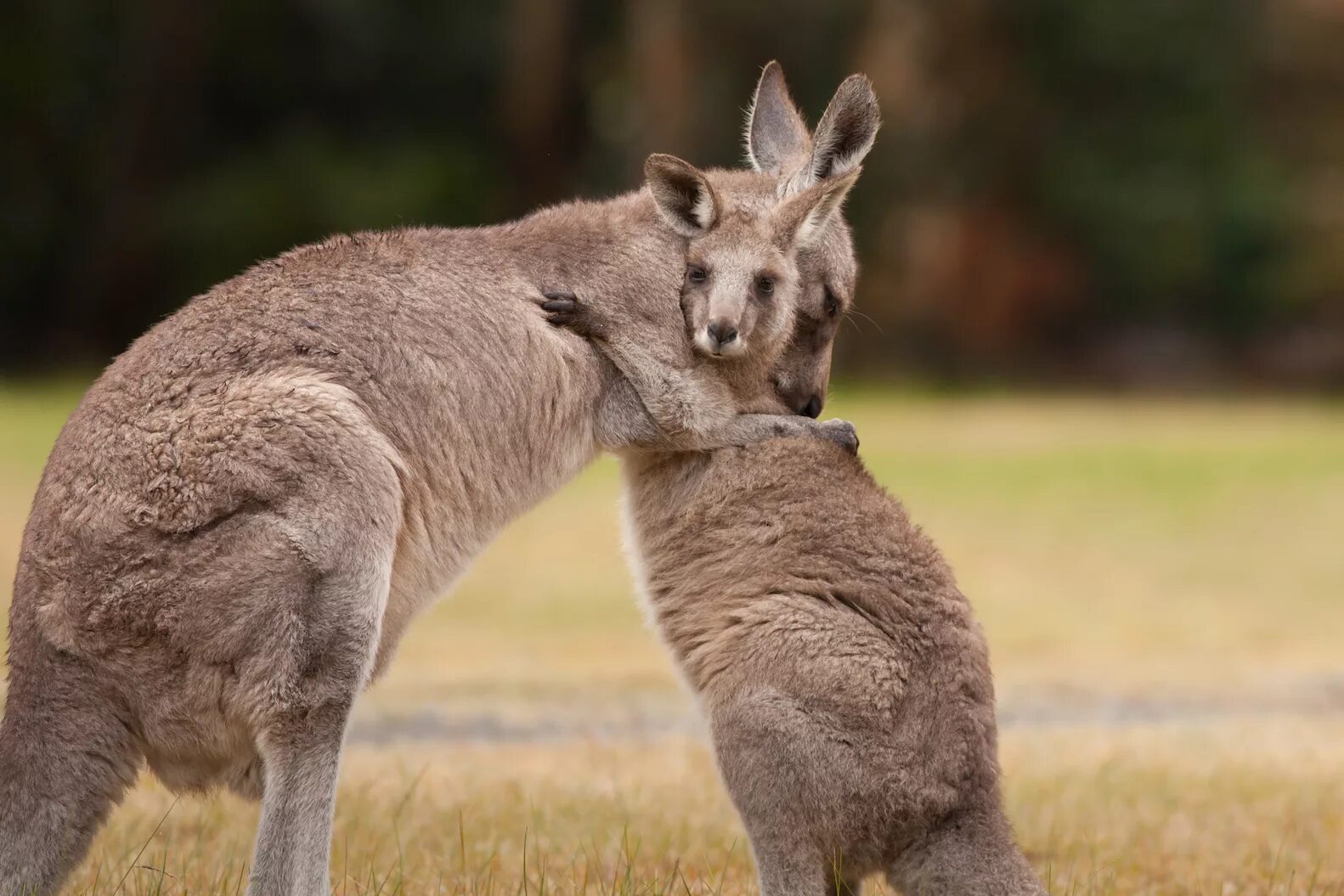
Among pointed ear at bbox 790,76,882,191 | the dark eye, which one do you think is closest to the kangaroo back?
the dark eye

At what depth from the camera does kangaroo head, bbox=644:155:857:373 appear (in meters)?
5.97

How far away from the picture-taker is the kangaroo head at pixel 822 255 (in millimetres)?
6238

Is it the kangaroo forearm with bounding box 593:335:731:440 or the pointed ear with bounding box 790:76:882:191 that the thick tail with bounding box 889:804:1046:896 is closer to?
the kangaroo forearm with bounding box 593:335:731:440

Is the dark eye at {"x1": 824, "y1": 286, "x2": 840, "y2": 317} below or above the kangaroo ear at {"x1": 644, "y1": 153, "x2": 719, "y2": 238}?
below

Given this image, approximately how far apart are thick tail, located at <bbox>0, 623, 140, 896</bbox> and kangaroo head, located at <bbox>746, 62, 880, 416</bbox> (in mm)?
2769

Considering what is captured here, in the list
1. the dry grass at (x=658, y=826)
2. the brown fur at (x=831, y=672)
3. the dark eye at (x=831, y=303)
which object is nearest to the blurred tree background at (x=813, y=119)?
the dry grass at (x=658, y=826)

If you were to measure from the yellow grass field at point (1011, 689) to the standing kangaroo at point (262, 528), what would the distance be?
0.81 meters

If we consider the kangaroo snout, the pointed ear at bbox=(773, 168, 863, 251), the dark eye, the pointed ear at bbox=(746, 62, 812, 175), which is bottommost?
the kangaroo snout

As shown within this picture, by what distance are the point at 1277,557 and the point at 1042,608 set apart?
3613mm

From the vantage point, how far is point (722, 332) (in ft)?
19.1

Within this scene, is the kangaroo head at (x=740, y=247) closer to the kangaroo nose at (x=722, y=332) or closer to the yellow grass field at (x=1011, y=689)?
the kangaroo nose at (x=722, y=332)

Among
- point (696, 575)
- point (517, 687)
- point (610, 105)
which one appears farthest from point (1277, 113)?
point (696, 575)

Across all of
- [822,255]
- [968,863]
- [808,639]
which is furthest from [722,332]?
[968,863]

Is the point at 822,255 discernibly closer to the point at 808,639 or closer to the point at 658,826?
the point at 808,639
